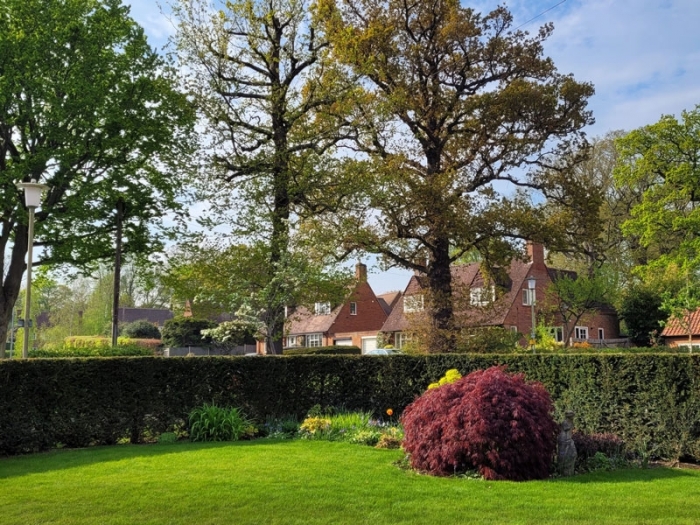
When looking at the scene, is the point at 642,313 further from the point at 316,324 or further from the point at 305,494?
the point at 305,494

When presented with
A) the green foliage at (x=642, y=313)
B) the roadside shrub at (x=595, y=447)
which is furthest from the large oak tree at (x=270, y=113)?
the green foliage at (x=642, y=313)

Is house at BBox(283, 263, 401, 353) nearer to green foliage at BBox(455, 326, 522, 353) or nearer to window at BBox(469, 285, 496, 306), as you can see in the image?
window at BBox(469, 285, 496, 306)

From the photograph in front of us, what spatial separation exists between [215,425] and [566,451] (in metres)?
6.09

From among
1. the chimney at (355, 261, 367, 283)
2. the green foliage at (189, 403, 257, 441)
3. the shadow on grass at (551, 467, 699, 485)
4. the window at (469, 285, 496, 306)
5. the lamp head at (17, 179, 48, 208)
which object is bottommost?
the shadow on grass at (551, 467, 699, 485)

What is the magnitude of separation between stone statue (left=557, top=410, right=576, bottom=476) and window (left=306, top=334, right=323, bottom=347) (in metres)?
40.3

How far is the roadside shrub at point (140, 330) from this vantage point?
46312mm

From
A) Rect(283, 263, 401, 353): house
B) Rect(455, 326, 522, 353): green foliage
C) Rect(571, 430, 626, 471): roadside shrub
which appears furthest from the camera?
Rect(283, 263, 401, 353): house

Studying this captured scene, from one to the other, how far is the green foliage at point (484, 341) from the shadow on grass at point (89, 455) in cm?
1136

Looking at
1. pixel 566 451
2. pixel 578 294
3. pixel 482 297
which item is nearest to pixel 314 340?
pixel 578 294

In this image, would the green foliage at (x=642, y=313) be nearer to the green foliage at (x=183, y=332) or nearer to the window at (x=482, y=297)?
the window at (x=482, y=297)

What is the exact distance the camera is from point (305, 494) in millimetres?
6547

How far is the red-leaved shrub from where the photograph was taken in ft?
26.0

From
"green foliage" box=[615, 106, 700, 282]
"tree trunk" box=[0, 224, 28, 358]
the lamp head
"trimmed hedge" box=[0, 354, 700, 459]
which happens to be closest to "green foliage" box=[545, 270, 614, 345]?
"green foliage" box=[615, 106, 700, 282]

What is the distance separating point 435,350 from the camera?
21.2 m
